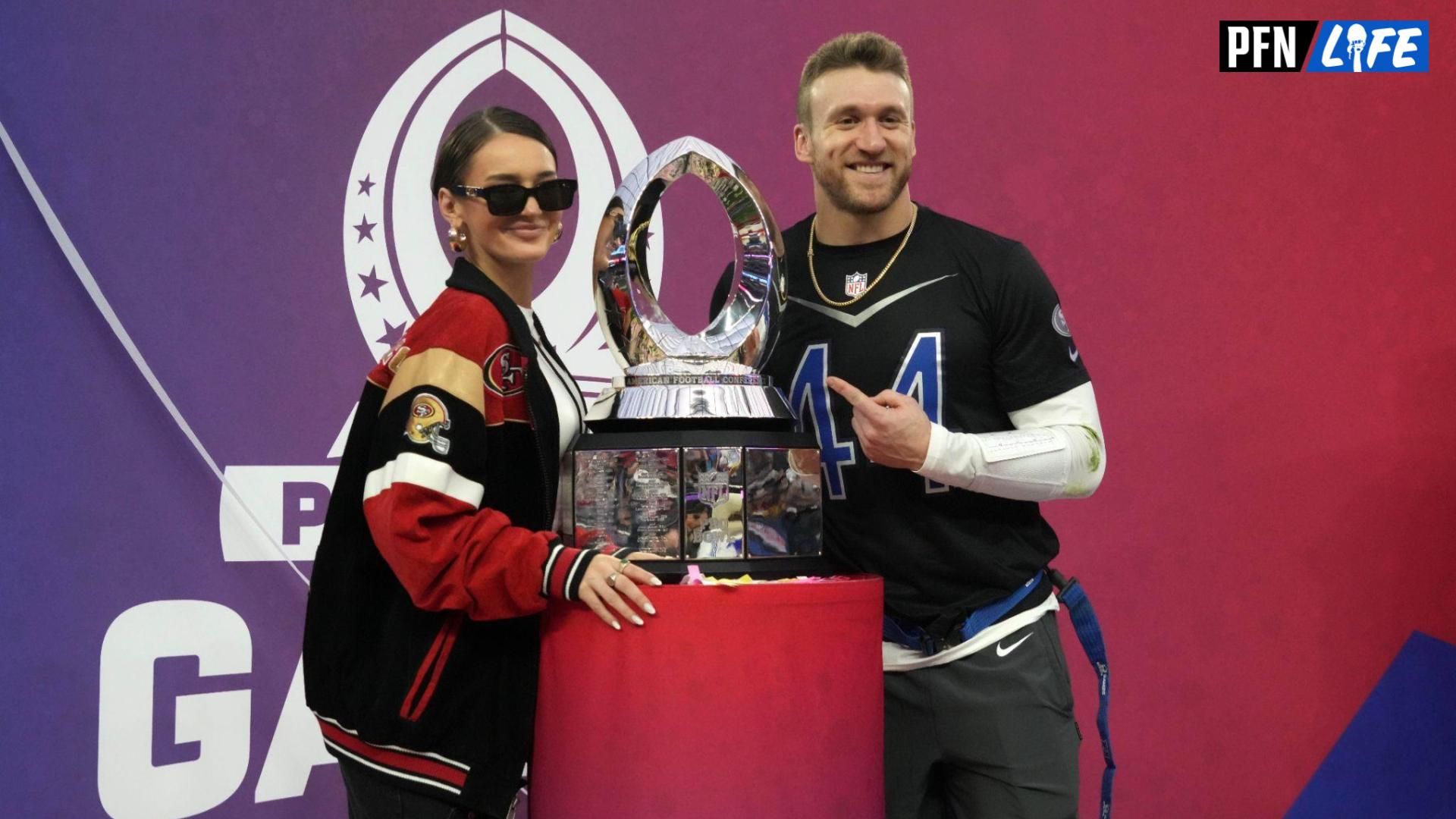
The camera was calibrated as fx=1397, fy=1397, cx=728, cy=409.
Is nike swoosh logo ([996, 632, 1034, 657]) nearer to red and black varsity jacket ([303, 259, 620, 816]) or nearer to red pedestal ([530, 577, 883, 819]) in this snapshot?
red pedestal ([530, 577, 883, 819])

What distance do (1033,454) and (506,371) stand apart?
0.67 metres

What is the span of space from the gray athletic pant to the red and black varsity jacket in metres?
0.58

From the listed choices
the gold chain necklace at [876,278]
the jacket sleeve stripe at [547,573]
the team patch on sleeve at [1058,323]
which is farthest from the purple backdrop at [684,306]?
the jacket sleeve stripe at [547,573]

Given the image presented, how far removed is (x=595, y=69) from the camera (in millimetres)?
2746

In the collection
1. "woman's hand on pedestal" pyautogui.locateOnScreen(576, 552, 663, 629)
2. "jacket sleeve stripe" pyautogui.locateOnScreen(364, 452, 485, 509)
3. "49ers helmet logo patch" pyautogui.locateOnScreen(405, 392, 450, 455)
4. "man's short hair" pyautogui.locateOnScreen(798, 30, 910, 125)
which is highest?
"man's short hair" pyautogui.locateOnScreen(798, 30, 910, 125)

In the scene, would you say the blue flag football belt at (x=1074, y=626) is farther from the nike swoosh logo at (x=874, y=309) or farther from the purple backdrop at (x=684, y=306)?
the purple backdrop at (x=684, y=306)

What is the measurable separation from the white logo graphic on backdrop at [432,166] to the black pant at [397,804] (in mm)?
1113

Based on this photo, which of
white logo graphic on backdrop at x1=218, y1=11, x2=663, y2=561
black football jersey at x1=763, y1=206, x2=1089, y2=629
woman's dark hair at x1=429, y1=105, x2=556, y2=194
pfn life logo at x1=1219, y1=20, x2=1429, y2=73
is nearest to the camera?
woman's dark hair at x1=429, y1=105, x2=556, y2=194

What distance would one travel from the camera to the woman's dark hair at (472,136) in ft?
5.48

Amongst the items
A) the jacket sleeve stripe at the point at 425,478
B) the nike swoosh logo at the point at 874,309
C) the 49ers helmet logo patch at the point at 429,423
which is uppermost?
the nike swoosh logo at the point at 874,309

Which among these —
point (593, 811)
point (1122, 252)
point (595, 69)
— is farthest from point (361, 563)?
point (1122, 252)

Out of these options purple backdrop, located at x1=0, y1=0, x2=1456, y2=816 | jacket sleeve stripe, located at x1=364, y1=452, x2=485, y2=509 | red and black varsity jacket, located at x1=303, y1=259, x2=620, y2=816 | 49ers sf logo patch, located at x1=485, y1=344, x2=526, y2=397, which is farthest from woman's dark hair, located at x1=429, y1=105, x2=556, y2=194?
purple backdrop, located at x1=0, y1=0, x2=1456, y2=816

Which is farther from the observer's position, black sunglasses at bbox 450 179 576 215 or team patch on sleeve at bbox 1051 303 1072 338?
team patch on sleeve at bbox 1051 303 1072 338

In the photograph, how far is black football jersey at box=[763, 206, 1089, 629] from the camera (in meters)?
1.89
